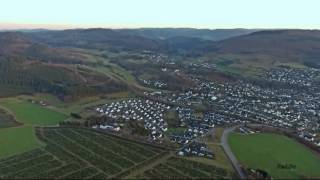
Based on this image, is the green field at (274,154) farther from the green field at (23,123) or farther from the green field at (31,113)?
the green field at (31,113)

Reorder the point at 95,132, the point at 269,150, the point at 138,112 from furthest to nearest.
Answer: the point at 138,112
the point at 95,132
the point at 269,150

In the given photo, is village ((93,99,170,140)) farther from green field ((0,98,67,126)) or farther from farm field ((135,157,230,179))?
farm field ((135,157,230,179))

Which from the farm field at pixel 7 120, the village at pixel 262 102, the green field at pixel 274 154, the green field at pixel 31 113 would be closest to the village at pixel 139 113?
the village at pixel 262 102

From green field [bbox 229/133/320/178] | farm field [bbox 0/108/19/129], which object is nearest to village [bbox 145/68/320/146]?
green field [bbox 229/133/320/178]

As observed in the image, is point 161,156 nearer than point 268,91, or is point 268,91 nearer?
point 161,156

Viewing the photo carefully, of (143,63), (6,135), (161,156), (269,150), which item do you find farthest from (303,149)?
(143,63)

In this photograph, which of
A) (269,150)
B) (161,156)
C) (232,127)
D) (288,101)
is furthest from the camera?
(288,101)

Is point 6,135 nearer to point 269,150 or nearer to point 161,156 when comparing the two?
point 161,156

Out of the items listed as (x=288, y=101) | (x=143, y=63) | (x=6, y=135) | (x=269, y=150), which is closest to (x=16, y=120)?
(x=6, y=135)
